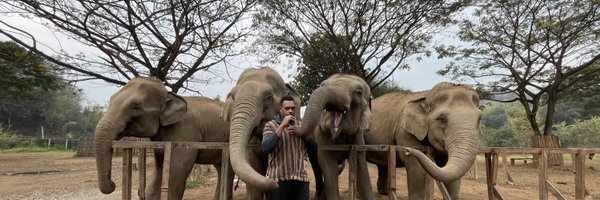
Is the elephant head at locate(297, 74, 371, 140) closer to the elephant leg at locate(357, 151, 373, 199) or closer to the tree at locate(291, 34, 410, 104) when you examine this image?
the elephant leg at locate(357, 151, 373, 199)

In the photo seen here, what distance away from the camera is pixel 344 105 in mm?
6012

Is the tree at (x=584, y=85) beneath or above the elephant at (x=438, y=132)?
above

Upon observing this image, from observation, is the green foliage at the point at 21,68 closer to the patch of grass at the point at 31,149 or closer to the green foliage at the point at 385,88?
the green foliage at the point at 385,88

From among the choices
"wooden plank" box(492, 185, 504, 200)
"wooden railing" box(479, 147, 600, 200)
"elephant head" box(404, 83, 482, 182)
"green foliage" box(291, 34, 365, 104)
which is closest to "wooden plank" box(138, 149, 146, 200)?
"elephant head" box(404, 83, 482, 182)

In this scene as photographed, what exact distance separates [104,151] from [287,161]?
283cm

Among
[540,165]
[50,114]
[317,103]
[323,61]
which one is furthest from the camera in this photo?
[50,114]

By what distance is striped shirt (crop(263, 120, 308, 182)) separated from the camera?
4.70 meters

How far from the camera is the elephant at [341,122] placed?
5988 millimetres

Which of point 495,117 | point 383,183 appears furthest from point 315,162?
point 495,117

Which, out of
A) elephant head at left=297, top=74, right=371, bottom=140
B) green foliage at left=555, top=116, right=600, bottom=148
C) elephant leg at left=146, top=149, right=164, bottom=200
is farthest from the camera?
green foliage at left=555, top=116, right=600, bottom=148

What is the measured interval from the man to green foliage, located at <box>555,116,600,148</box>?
190ft

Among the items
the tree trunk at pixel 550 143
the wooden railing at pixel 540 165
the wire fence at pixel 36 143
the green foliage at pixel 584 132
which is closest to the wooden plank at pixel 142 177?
the wooden railing at pixel 540 165

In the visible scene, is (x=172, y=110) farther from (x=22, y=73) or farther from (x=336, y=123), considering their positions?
(x=22, y=73)

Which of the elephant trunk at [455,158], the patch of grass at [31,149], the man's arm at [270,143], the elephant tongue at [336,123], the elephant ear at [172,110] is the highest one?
the elephant ear at [172,110]
